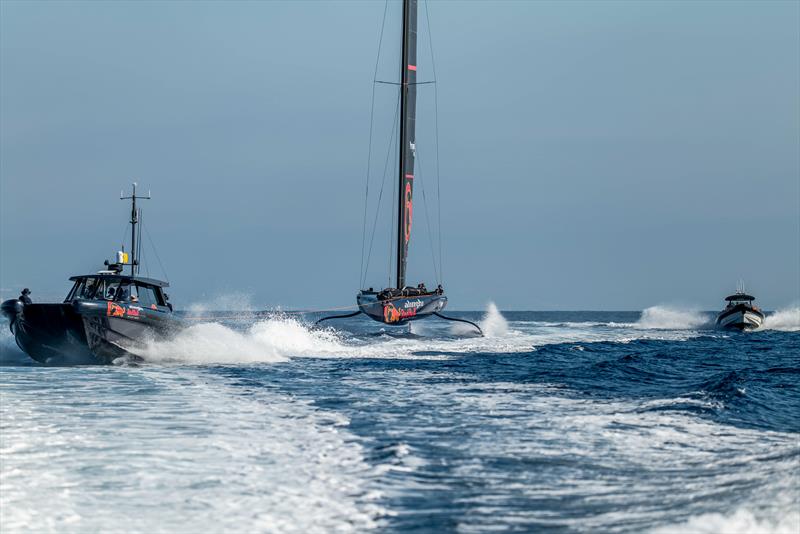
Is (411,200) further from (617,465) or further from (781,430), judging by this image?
(617,465)

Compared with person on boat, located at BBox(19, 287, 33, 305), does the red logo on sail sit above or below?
above

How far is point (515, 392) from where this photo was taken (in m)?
20.1

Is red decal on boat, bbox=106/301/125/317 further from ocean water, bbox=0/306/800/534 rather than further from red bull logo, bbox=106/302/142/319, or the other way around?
ocean water, bbox=0/306/800/534

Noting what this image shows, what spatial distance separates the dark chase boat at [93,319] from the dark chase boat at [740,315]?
56.2 metres

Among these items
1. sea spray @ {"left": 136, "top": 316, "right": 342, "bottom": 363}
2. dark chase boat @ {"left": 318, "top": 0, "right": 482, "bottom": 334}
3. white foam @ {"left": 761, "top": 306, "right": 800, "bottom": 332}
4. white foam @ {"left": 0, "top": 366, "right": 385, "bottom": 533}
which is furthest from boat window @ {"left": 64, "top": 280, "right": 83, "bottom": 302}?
white foam @ {"left": 761, "top": 306, "right": 800, "bottom": 332}

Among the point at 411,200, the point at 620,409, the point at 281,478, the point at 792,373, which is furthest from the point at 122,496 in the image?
the point at 411,200

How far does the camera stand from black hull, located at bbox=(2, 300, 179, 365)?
82.0 ft

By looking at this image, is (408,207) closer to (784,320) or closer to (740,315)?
(740,315)

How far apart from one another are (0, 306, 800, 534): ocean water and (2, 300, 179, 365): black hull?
1.32 meters

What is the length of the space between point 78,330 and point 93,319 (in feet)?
→ 1.86

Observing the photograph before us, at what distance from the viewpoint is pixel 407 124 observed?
158ft

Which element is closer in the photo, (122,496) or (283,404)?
(122,496)

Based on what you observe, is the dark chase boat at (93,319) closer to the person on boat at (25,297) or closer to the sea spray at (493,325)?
the person on boat at (25,297)

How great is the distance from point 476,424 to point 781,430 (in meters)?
5.53
